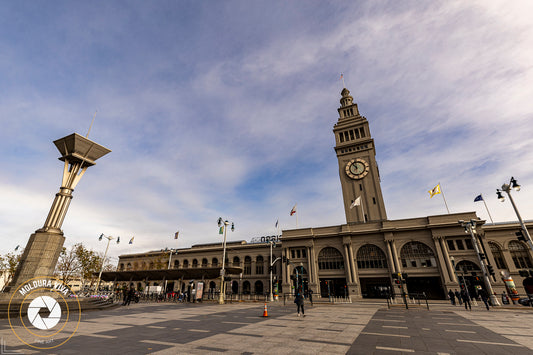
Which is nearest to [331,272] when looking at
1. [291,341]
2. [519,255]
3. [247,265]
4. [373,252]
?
[373,252]

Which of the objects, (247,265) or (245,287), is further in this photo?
(247,265)

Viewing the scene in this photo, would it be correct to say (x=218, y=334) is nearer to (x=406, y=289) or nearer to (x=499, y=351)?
(x=499, y=351)

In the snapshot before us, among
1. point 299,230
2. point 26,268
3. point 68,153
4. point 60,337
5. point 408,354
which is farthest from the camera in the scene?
point 299,230

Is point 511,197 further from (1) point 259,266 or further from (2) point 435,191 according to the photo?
(1) point 259,266

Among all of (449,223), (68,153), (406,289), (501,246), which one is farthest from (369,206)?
(68,153)

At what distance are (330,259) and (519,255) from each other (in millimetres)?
31794

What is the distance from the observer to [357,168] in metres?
56.7

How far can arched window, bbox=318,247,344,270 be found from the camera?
152 feet

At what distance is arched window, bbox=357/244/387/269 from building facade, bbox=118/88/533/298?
6.7 inches

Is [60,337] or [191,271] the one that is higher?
[191,271]

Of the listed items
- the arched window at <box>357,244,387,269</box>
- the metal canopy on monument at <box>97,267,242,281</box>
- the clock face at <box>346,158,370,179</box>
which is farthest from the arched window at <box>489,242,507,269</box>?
the metal canopy on monument at <box>97,267,242,281</box>

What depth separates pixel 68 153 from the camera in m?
25.0

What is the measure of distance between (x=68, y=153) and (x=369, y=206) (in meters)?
53.4

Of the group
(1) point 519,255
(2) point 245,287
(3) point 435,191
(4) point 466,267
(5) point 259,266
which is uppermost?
(3) point 435,191
